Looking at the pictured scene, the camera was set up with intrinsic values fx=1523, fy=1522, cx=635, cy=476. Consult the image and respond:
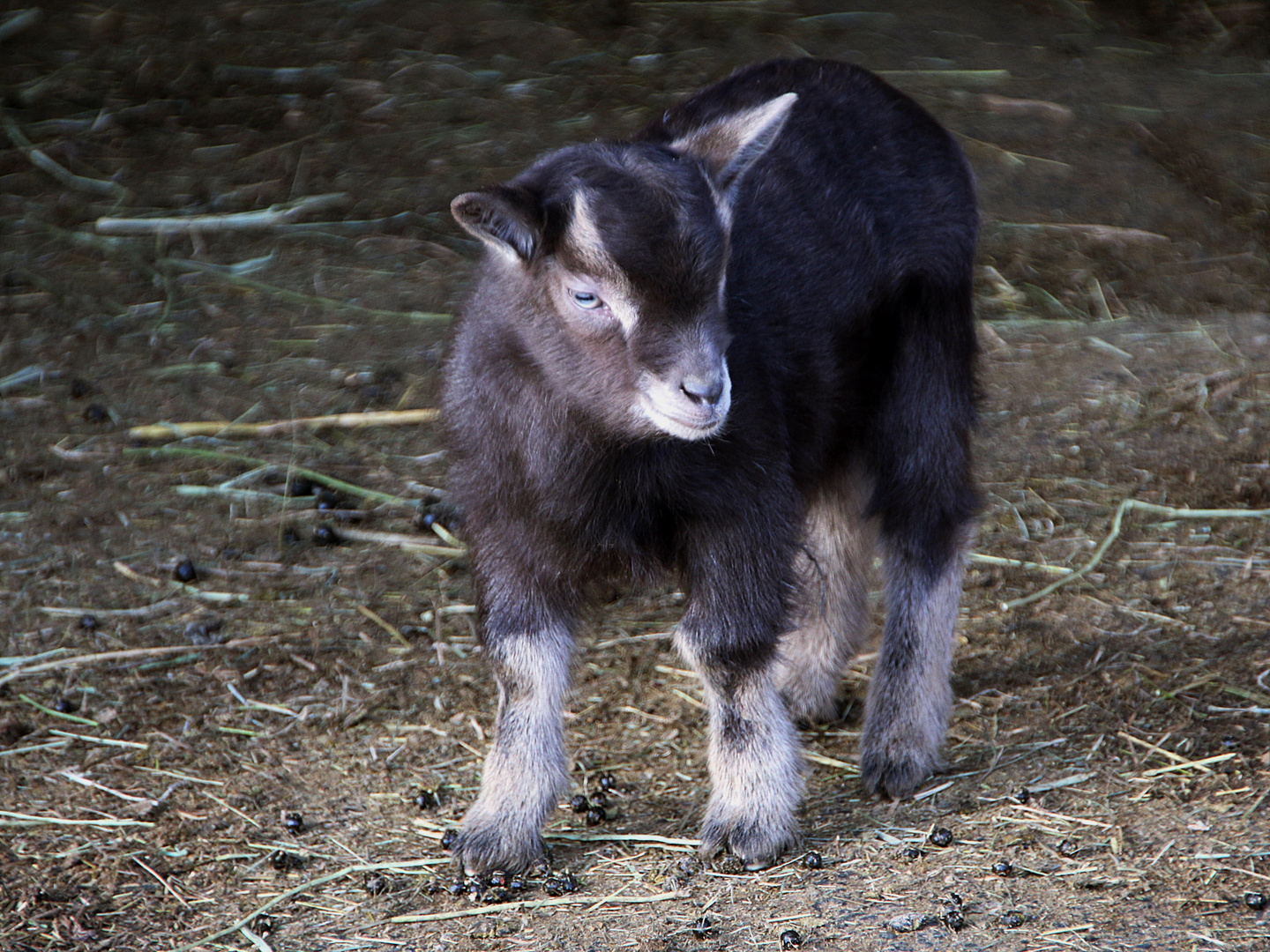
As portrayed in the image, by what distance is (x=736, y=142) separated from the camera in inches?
150

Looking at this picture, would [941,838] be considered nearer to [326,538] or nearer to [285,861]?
[285,861]

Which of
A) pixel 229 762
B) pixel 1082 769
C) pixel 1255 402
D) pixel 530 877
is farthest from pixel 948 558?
pixel 1255 402

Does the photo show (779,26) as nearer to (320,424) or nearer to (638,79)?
(638,79)

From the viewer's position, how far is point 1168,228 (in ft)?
27.6

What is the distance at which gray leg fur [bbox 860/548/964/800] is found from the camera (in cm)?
441

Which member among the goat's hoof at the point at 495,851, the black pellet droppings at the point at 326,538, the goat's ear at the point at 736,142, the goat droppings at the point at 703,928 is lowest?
the black pellet droppings at the point at 326,538

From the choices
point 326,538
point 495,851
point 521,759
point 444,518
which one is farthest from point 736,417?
point 326,538

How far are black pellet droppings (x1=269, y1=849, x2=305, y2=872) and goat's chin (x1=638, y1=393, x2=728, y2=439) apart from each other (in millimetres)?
1584

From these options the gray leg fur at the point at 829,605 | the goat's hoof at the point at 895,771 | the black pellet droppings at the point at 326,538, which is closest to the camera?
the goat's hoof at the point at 895,771

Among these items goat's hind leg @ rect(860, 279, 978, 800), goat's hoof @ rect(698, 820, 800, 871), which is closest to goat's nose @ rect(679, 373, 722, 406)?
goat's hind leg @ rect(860, 279, 978, 800)

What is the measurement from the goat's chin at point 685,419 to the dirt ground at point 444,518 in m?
1.23

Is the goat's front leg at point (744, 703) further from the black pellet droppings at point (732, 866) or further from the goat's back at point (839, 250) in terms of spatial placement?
the goat's back at point (839, 250)

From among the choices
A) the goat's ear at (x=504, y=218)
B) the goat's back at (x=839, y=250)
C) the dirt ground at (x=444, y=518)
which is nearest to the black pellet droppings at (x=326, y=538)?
the dirt ground at (x=444, y=518)

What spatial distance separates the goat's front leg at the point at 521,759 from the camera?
4.04 m
